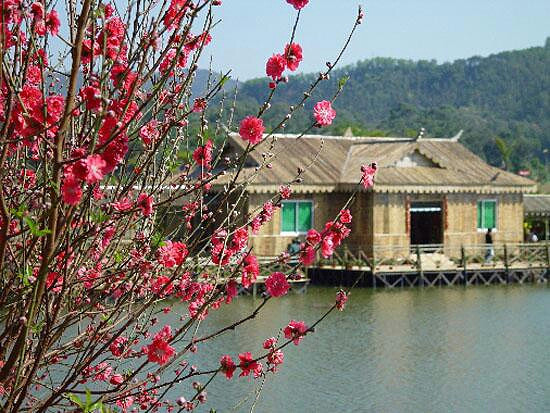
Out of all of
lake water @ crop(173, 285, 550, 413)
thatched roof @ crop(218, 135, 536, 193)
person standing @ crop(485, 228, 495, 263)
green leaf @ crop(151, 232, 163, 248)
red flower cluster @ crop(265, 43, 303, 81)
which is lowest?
lake water @ crop(173, 285, 550, 413)

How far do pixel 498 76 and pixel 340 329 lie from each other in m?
139

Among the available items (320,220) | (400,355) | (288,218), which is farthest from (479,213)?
(400,355)

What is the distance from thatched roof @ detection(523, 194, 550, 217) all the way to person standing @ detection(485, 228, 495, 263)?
6608mm

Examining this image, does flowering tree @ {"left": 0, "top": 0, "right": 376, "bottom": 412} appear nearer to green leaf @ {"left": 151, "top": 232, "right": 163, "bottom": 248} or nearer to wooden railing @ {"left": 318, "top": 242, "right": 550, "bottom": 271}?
green leaf @ {"left": 151, "top": 232, "right": 163, "bottom": 248}

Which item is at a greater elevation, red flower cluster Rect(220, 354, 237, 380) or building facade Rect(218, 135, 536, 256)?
building facade Rect(218, 135, 536, 256)

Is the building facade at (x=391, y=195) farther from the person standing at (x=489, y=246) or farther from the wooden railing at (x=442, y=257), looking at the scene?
the person standing at (x=489, y=246)

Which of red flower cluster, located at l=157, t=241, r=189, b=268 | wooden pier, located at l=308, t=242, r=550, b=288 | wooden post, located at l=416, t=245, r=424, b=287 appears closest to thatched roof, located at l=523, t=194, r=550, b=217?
wooden pier, located at l=308, t=242, r=550, b=288

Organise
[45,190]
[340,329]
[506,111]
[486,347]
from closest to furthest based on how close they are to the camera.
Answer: [45,190] < [486,347] < [340,329] < [506,111]

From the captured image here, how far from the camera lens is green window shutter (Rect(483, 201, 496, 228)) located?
1241 inches

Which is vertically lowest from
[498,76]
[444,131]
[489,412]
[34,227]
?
[489,412]

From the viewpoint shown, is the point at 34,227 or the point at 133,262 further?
the point at 133,262

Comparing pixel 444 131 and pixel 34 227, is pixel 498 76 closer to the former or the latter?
pixel 444 131

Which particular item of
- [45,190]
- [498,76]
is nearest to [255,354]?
[45,190]

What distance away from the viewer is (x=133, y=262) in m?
5.04
